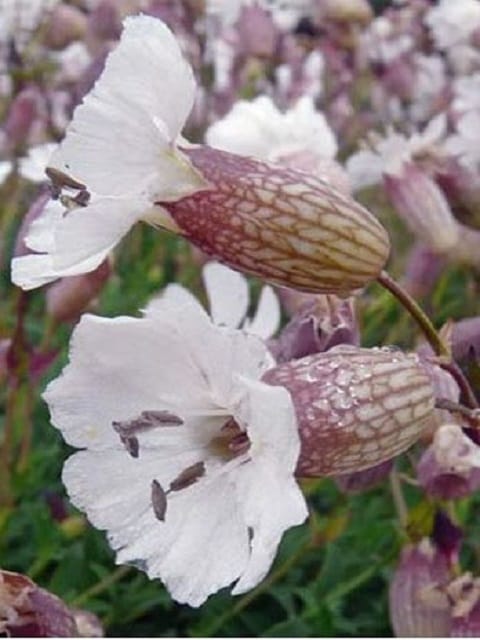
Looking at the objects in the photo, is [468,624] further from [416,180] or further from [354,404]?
[416,180]

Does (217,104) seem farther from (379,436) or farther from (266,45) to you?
(379,436)

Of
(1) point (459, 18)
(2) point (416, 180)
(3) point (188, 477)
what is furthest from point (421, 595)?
(1) point (459, 18)

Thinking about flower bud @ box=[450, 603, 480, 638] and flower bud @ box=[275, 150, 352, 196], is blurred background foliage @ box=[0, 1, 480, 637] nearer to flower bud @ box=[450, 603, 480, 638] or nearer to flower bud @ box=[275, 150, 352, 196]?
flower bud @ box=[275, 150, 352, 196]

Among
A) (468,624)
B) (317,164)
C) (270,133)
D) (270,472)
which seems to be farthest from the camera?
(270,133)

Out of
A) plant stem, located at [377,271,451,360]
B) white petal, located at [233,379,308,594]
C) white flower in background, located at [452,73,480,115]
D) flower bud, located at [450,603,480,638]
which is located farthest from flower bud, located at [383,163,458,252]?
white petal, located at [233,379,308,594]

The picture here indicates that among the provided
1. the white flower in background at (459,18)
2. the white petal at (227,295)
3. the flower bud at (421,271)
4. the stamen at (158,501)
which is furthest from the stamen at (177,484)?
the white flower in background at (459,18)
